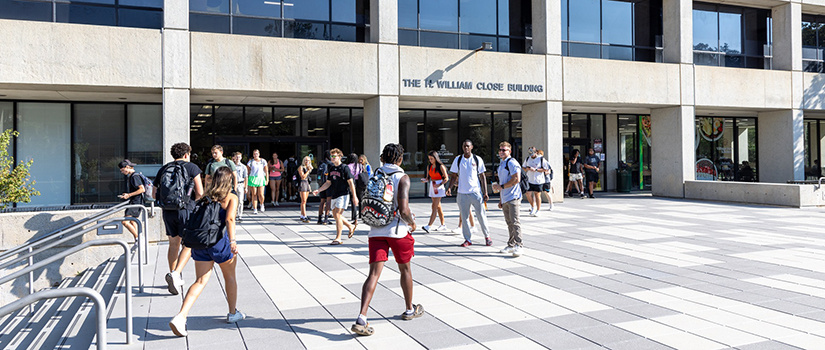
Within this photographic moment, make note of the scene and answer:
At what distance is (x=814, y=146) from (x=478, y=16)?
1960cm

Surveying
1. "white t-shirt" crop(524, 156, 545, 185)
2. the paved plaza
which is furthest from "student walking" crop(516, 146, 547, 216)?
the paved plaza

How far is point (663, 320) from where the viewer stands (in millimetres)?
5277

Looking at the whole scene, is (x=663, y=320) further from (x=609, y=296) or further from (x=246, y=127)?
(x=246, y=127)

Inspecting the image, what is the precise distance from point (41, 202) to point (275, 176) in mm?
6581

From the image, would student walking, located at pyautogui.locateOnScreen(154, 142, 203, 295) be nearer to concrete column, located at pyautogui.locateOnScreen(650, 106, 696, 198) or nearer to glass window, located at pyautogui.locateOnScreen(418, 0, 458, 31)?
glass window, located at pyautogui.locateOnScreen(418, 0, 458, 31)

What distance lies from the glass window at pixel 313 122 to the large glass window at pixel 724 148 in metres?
16.7

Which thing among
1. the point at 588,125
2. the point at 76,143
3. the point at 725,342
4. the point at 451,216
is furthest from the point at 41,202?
the point at 588,125

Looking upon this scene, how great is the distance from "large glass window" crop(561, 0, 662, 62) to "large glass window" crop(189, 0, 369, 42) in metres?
7.43

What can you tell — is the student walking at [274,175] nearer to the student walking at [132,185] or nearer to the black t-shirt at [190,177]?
the student walking at [132,185]

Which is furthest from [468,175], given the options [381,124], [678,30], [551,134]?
[678,30]

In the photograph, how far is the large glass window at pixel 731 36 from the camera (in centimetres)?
2262

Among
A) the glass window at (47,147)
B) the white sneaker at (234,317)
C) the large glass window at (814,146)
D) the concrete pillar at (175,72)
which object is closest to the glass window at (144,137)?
the glass window at (47,147)

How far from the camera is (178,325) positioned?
15.8 ft

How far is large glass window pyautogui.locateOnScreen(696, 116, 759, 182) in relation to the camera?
26000 millimetres
